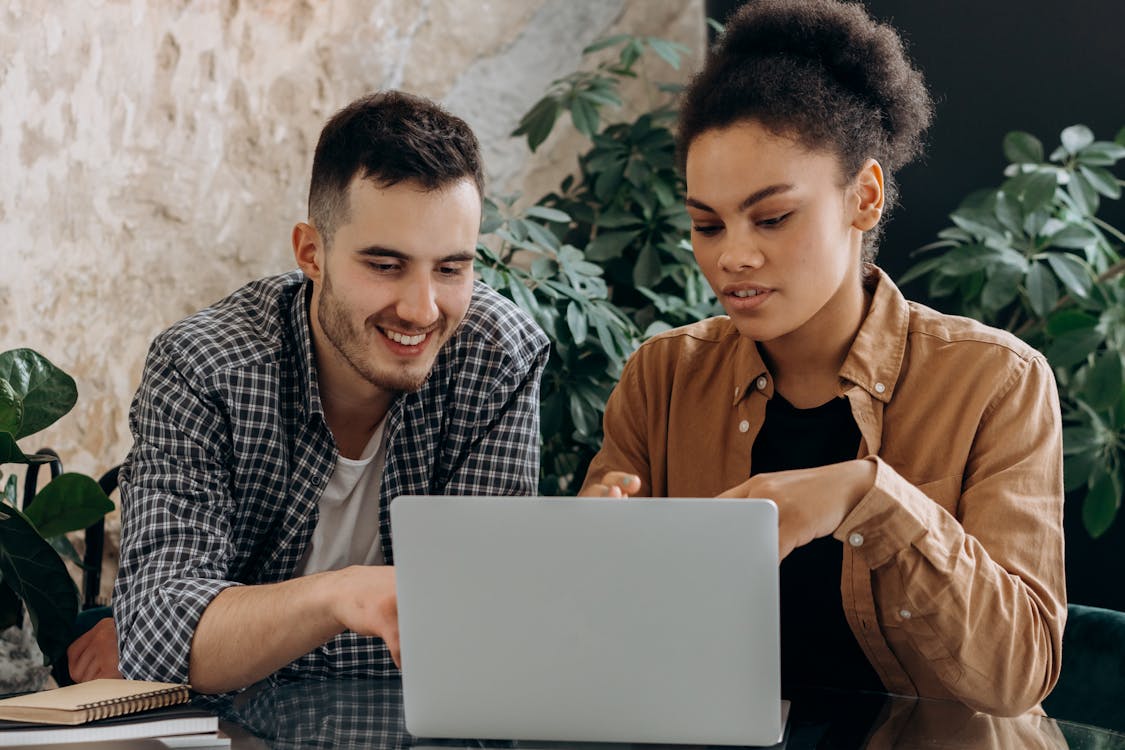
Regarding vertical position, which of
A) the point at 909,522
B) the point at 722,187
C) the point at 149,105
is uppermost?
the point at 149,105

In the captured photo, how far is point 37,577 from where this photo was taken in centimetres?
163

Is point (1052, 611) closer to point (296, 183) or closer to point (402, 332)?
point (402, 332)

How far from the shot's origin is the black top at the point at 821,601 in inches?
58.2

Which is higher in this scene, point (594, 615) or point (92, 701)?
point (594, 615)

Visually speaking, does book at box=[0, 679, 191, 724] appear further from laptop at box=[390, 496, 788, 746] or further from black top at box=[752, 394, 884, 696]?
black top at box=[752, 394, 884, 696]

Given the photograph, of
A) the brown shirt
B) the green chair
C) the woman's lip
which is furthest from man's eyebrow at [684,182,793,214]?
the green chair

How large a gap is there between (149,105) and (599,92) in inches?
36.1

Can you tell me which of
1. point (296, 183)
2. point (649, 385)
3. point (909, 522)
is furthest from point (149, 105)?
point (909, 522)

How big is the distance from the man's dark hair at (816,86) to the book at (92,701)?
2.84 feet

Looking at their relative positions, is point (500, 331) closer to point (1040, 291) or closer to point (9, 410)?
point (9, 410)

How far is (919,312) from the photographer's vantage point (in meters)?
1.53

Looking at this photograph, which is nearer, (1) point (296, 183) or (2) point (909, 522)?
(2) point (909, 522)

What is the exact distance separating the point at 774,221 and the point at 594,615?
57 centimetres

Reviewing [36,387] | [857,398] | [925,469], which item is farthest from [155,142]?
[925,469]
